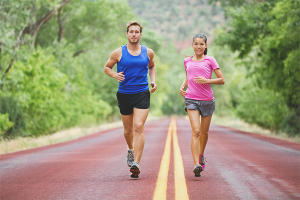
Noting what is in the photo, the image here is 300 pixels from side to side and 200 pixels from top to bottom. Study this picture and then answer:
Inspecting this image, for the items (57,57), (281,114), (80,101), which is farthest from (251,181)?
(80,101)

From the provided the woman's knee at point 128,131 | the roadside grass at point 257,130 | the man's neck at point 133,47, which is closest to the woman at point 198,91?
the man's neck at point 133,47

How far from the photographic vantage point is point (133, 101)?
6496 millimetres

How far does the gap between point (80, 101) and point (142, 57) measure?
2650 centimetres

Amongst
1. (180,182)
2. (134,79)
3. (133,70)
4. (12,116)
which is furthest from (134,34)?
(12,116)

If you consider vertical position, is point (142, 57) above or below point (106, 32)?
below

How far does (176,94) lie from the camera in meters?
99.4

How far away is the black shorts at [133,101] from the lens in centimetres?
648

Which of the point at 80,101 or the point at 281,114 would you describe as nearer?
the point at 281,114

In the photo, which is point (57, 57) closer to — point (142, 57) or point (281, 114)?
point (281, 114)

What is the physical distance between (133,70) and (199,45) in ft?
3.82

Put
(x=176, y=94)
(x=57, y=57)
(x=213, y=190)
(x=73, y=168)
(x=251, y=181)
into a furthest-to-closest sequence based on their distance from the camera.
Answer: (x=176, y=94) → (x=57, y=57) → (x=73, y=168) → (x=251, y=181) → (x=213, y=190)

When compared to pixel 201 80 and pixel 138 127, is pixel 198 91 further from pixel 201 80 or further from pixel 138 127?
pixel 138 127

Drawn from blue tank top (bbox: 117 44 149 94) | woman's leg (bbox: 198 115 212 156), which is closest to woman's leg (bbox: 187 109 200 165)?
woman's leg (bbox: 198 115 212 156)

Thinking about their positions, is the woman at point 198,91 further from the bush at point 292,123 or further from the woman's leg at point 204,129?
the bush at point 292,123
